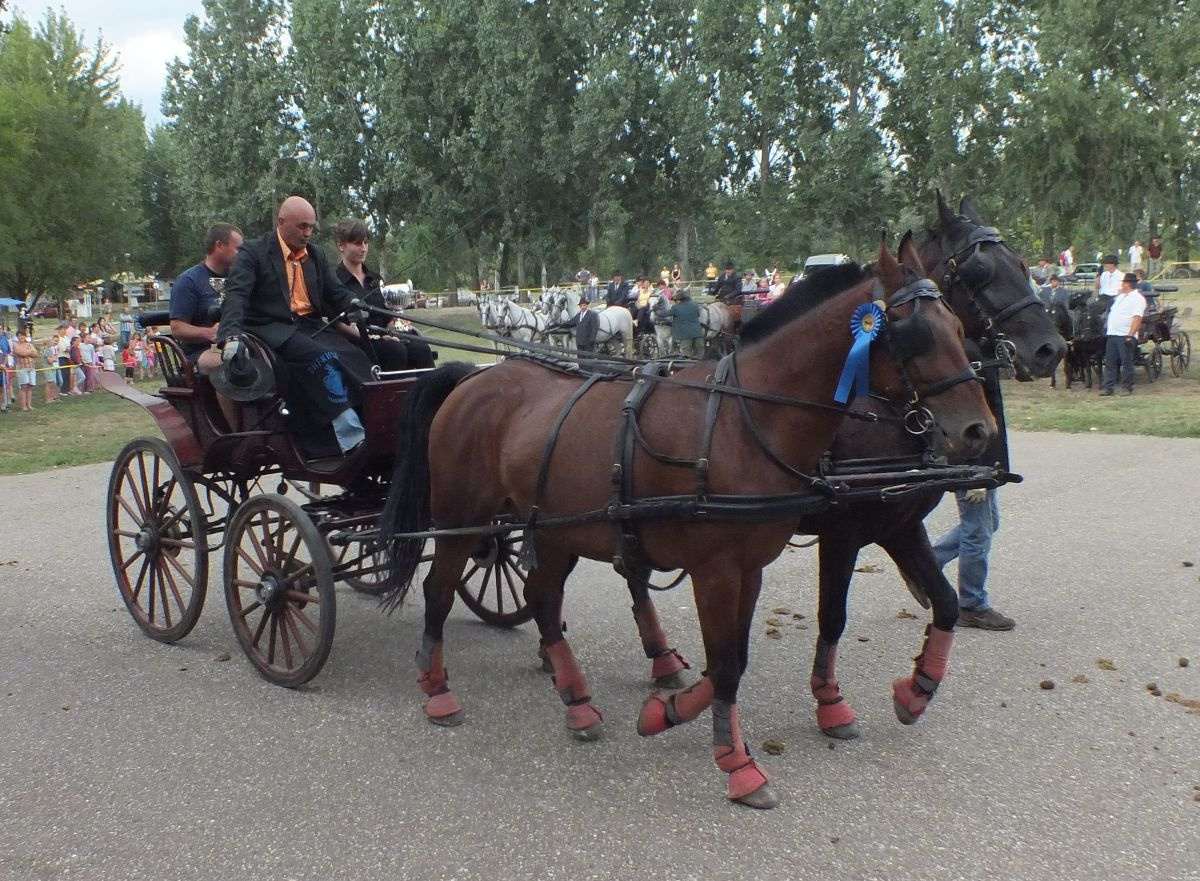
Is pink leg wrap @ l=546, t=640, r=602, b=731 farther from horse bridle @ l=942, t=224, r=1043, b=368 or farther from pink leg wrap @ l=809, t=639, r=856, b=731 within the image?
horse bridle @ l=942, t=224, r=1043, b=368

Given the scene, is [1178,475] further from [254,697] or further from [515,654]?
[254,697]

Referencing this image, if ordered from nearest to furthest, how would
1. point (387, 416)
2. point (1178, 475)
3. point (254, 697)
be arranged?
point (254, 697)
point (387, 416)
point (1178, 475)

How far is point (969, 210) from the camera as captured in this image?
516 cm

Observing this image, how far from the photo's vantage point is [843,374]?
3.54 m

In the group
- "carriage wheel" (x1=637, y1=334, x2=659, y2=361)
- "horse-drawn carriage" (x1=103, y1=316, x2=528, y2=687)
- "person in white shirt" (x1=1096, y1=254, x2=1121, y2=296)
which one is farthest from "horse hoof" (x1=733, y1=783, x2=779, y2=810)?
"carriage wheel" (x1=637, y1=334, x2=659, y2=361)

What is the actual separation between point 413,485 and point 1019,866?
9.84 ft

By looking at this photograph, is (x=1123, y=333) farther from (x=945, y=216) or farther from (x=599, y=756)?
(x=599, y=756)

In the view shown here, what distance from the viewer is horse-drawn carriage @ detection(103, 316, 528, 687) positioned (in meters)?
4.89

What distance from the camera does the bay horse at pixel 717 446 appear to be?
343 cm

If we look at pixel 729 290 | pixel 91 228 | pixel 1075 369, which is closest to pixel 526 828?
pixel 1075 369

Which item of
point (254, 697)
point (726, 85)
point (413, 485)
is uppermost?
point (726, 85)

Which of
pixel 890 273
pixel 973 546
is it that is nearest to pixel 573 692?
pixel 890 273

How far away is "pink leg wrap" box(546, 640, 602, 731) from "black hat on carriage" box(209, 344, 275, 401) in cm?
198

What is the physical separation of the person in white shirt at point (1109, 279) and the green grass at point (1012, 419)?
1632mm
